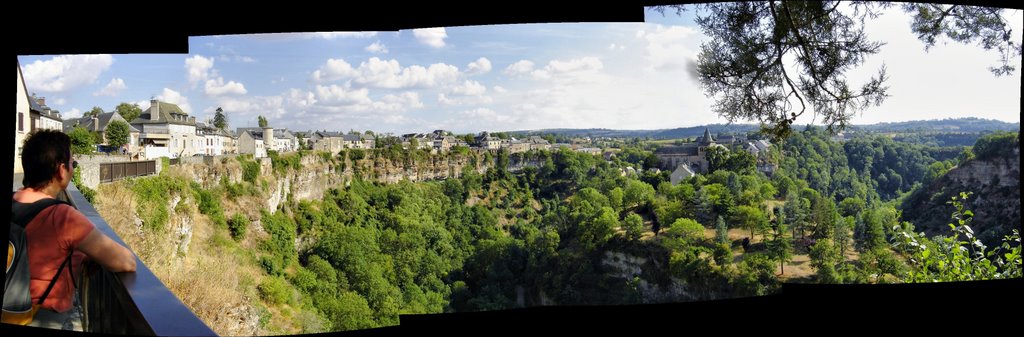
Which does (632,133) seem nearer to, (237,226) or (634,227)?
(634,227)

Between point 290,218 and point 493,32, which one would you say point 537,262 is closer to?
point 290,218

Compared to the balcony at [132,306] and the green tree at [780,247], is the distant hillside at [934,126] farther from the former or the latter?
the balcony at [132,306]

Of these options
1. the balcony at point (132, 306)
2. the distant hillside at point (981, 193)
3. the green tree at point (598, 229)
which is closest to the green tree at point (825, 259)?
the distant hillside at point (981, 193)

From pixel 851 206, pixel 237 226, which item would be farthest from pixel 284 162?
pixel 851 206

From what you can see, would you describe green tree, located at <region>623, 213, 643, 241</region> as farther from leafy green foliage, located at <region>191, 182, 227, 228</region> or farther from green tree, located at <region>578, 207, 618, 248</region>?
leafy green foliage, located at <region>191, 182, 227, 228</region>

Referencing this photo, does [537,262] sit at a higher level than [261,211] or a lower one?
lower

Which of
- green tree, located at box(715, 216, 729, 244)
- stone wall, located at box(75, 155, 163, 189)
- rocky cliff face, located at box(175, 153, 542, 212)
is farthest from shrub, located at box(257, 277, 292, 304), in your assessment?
green tree, located at box(715, 216, 729, 244)

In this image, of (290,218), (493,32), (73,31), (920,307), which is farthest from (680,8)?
(493,32)
